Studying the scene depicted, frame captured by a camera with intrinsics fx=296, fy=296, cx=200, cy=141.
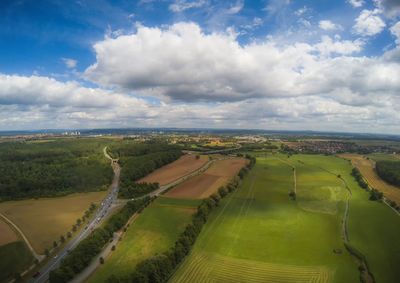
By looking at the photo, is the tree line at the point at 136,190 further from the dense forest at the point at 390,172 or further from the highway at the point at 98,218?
the dense forest at the point at 390,172

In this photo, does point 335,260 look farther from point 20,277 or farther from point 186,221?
point 20,277

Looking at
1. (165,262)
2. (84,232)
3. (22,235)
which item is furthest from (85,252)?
(22,235)

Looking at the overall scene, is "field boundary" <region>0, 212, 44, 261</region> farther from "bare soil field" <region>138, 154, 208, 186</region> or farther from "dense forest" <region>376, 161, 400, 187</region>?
"dense forest" <region>376, 161, 400, 187</region>

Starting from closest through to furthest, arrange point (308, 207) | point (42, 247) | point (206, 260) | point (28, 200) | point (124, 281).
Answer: point (124, 281) → point (206, 260) → point (42, 247) → point (308, 207) → point (28, 200)

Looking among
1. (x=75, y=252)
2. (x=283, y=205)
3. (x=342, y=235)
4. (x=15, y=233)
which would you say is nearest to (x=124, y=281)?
(x=75, y=252)

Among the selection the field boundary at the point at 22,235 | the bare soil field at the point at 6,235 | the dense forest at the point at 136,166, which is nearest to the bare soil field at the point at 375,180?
the dense forest at the point at 136,166

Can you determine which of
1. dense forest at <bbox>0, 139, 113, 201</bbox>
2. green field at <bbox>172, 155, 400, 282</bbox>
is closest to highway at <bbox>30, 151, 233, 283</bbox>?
dense forest at <bbox>0, 139, 113, 201</bbox>
